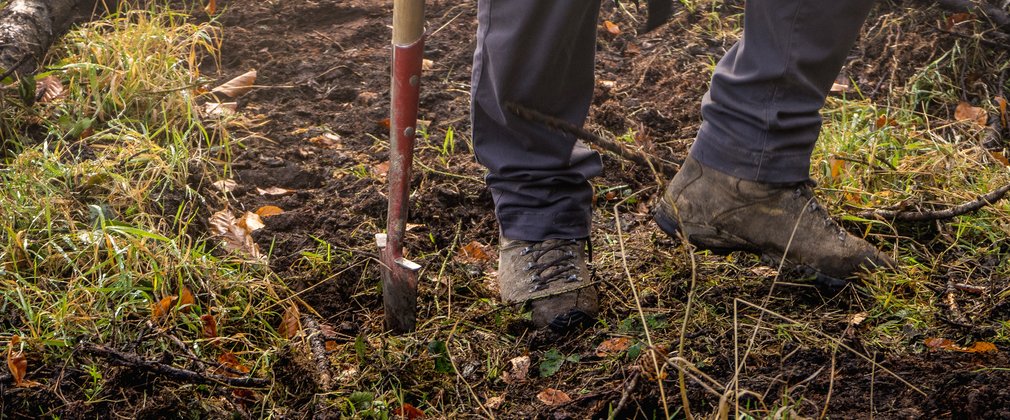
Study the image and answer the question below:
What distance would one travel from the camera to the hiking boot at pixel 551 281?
2086mm

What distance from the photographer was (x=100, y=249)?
7.21 feet

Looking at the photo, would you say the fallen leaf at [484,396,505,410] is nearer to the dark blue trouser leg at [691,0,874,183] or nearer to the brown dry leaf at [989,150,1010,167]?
the dark blue trouser leg at [691,0,874,183]

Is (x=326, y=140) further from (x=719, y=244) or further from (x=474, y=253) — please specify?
(x=719, y=244)

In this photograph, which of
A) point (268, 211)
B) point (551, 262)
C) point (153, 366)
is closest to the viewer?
point (153, 366)

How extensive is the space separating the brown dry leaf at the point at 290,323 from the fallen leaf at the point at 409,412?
15.4 inches

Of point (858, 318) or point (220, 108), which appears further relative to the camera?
point (220, 108)

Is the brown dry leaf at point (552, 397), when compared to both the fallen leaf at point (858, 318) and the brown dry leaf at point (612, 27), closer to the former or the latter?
the fallen leaf at point (858, 318)

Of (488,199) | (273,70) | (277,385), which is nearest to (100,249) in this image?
(277,385)

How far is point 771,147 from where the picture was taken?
2.04m

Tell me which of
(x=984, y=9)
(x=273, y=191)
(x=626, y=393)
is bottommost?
(x=273, y=191)

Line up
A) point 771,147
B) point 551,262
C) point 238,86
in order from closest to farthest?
point 771,147 < point 551,262 < point 238,86

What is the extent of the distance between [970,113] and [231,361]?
98.4 inches

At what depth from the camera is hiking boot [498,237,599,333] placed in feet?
6.84

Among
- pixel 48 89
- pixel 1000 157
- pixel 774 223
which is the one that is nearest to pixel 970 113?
pixel 1000 157
